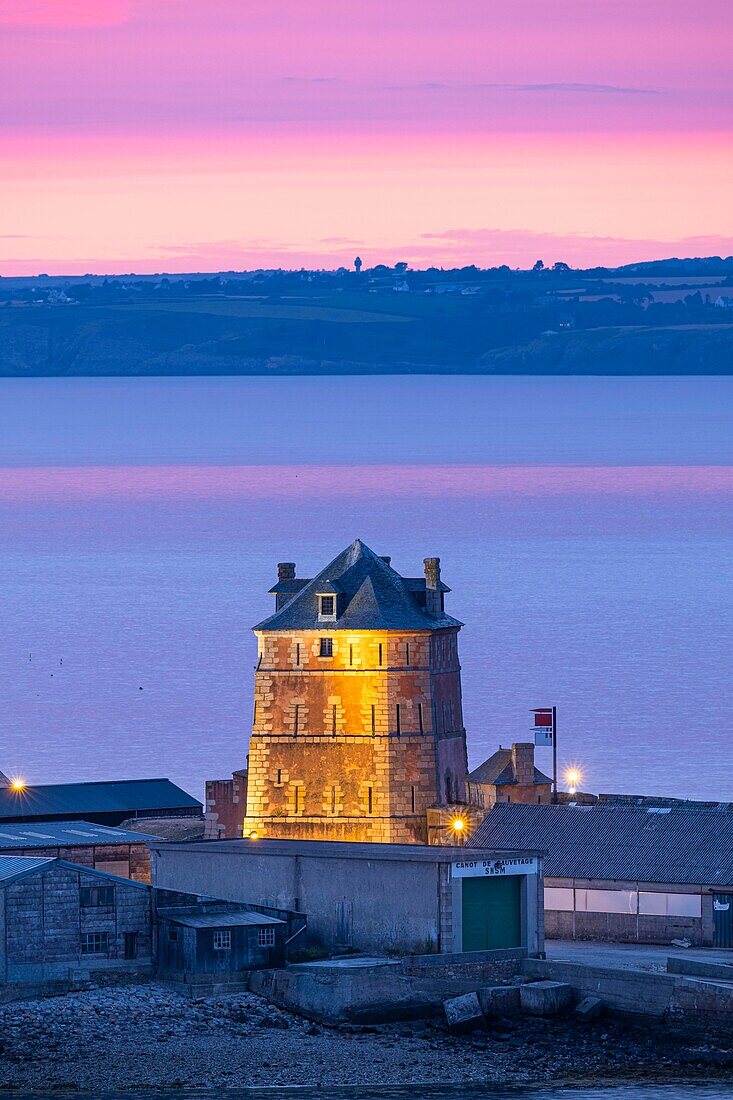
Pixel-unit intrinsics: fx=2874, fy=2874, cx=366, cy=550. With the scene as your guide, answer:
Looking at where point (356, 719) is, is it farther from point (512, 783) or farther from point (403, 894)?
point (403, 894)

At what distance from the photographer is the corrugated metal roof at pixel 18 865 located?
60.5 meters

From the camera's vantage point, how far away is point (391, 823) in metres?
73.3

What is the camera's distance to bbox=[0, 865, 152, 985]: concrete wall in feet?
197

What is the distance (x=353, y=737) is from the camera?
243 ft

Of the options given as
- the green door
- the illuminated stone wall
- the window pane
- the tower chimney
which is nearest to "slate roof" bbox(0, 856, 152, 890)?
the green door

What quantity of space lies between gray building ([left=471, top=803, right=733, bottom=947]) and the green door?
3.83 m

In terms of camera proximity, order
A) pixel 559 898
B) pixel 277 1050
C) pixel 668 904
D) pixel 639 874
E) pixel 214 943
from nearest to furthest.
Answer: pixel 277 1050, pixel 214 943, pixel 668 904, pixel 639 874, pixel 559 898

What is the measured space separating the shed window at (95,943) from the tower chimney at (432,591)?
16857mm

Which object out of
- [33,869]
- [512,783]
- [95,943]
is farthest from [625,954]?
[33,869]

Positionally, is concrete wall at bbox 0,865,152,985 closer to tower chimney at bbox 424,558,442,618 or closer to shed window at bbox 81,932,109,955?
shed window at bbox 81,932,109,955

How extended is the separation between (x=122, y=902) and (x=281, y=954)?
A: 3790 mm

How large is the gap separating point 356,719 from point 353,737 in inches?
18.6

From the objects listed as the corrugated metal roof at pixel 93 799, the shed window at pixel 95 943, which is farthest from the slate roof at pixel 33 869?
the corrugated metal roof at pixel 93 799

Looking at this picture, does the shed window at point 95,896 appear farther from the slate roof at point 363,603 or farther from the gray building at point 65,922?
the slate roof at point 363,603
